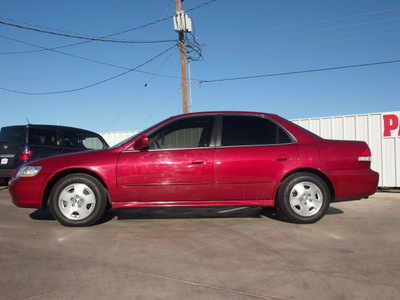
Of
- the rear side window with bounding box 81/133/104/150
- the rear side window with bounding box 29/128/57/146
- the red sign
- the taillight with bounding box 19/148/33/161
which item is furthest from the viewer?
the rear side window with bounding box 81/133/104/150

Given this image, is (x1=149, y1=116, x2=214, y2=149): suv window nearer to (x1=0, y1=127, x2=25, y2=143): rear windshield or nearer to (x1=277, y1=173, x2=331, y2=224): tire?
(x1=277, y1=173, x2=331, y2=224): tire

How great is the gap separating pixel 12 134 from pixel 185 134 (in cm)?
631

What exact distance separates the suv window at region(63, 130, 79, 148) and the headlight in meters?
4.56

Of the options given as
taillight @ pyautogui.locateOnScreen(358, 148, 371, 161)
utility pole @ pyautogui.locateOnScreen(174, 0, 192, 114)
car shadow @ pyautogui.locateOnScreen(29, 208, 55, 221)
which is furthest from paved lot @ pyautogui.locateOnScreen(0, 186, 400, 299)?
utility pole @ pyautogui.locateOnScreen(174, 0, 192, 114)

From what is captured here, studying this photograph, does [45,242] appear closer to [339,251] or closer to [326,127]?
[339,251]

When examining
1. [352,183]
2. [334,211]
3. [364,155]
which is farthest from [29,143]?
[364,155]

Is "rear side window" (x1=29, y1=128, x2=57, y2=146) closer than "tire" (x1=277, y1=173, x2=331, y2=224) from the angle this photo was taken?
No

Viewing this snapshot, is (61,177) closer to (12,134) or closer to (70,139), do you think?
(70,139)

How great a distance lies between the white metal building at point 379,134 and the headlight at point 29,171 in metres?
8.10

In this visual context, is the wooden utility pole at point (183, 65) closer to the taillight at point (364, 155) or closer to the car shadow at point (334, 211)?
the car shadow at point (334, 211)

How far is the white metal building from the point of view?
8711 mm

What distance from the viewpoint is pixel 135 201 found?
4.18m

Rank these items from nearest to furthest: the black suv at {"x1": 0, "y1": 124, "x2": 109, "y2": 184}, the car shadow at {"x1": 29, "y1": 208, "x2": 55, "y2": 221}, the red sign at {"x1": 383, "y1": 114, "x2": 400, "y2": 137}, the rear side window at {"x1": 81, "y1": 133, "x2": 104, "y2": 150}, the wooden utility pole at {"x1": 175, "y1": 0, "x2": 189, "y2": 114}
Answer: the car shadow at {"x1": 29, "y1": 208, "x2": 55, "y2": 221}, the black suv at {"x1": 0, "y1": 124, "x2": 109, "y2": 184}, the red sign at {"x1": 383, "y1": 114, "x2": 400, "y2": 137}, the rear side window at {"x1": 81, "y1": 133, "x2": 104, "y2": 150}, the wooden utility pole at {"x1": 175, "y1": 0, "x2": 189, "y2": 114}

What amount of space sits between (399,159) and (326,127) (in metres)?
2.12
